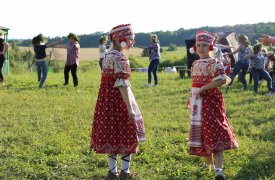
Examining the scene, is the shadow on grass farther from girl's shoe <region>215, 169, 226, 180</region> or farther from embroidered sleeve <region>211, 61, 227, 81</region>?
embroidered sleeve <region>211, 61, 227, 81</region>

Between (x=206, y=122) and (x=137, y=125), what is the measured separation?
75 cm

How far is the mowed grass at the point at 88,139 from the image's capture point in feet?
18.5

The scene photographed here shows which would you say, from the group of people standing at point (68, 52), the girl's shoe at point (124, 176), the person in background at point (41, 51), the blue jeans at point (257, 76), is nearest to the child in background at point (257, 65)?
the blue jeans at point (257, 76)

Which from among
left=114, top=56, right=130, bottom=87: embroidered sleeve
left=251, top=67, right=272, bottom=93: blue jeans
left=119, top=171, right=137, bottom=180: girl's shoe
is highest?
left=114, top=56, right=130, bottom=87: embroidered sleeve

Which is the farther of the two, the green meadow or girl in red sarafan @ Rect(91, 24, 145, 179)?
the green meadow

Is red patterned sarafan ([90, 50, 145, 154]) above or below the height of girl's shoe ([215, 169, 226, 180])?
above

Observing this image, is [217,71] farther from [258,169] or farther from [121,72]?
[258,169]

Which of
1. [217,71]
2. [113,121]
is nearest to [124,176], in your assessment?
[113,121]

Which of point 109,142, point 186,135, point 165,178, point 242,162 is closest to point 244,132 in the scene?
point 186,135

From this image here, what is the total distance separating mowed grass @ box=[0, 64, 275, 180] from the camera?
565 cm

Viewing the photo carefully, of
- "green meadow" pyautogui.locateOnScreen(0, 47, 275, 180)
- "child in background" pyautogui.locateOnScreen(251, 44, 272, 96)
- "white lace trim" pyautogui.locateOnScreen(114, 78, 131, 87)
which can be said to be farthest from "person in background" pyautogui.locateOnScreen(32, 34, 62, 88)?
"white lace trim" pyautogui.locateOnScreen(114, 78, 131, 87)

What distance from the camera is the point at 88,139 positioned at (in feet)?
23.9

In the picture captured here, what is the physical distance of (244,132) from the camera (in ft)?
25.4

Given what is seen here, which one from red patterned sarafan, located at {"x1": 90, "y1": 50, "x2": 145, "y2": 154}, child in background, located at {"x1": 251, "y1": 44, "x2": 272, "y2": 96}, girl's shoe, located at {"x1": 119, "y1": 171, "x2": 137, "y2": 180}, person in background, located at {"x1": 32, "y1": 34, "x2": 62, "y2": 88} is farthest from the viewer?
person in background, located at {"x1": 32, "y1": 34, "x2": 62, "y2": 88}
